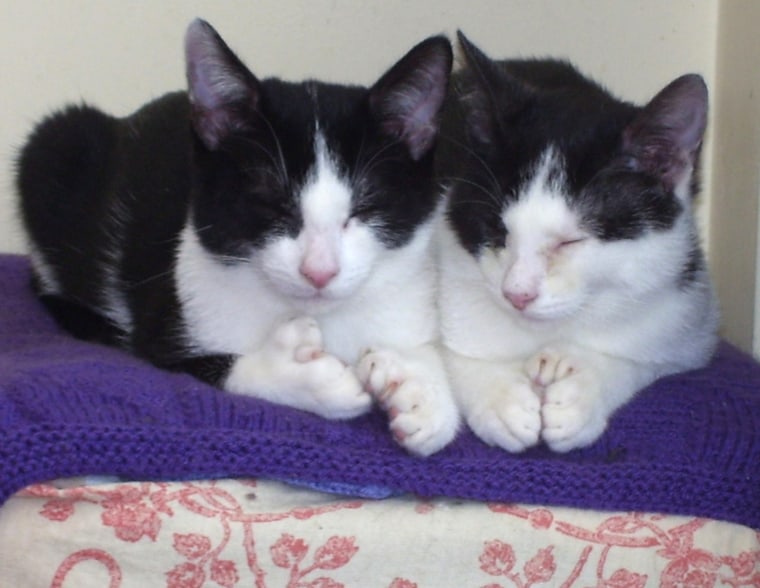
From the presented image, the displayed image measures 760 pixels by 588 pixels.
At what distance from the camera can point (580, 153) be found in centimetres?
114

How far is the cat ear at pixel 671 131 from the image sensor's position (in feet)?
3.54

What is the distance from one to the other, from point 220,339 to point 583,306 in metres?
0.45

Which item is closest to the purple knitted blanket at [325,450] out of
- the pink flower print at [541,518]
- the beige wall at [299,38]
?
the pink flower print at [541,518]

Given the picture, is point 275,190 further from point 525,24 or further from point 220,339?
point 525,24

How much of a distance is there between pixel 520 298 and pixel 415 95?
28cm

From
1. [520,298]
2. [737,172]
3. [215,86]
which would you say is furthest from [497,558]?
[737,172]

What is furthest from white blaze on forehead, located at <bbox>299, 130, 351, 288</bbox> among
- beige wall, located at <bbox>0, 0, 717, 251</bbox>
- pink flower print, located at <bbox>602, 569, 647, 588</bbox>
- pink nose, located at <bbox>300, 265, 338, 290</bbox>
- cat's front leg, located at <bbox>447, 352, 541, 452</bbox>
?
beige wall, located at <bbox>0, 0, 717, 251</bbox>

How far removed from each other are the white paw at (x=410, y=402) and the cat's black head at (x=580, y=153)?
0.57ft

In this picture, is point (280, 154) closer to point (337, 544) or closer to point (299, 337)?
point (299, 337)

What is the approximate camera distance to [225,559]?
3.27 feet

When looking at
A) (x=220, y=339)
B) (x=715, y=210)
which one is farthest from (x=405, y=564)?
(x=715, y=210)

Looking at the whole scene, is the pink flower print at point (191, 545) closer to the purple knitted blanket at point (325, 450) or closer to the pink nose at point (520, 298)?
the purple knitted blanket at point (325, 450)

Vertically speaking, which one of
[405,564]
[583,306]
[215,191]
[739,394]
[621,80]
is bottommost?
[405,564]

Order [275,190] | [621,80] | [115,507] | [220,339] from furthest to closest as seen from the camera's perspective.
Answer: [621,80] → [220,339] → [275,190] → [115,507]
